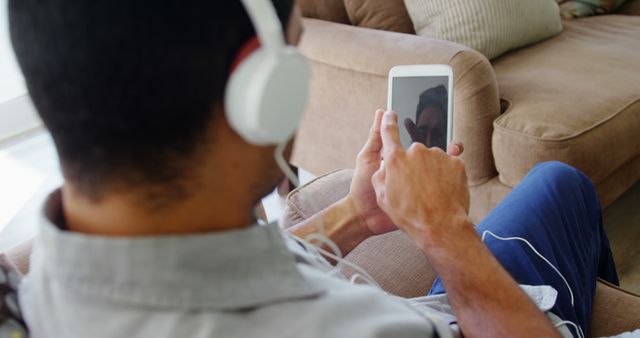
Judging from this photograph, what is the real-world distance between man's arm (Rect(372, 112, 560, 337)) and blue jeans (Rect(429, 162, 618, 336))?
109mm

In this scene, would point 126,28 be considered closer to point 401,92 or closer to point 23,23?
point 23,23

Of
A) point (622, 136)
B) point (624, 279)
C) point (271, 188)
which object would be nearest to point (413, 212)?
point (271, 188)

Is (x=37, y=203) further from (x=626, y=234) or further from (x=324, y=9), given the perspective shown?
(x=626, y=234)

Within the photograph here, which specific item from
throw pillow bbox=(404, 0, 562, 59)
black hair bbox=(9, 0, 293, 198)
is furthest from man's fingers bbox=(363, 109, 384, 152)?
throw pillow bbox=(404, 0, 562, 59)

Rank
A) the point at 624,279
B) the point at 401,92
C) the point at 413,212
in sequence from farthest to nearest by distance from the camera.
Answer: the point at 624,279, the point at 401,92, the point at 413,212

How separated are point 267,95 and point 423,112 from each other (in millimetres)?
704

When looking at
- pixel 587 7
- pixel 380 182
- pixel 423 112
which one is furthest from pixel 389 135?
pixel 587 7

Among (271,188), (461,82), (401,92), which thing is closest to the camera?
(271,188)

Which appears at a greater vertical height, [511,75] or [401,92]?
[401,92]

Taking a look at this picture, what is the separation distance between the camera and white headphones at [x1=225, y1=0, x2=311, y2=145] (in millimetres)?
416

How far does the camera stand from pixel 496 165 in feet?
4.64

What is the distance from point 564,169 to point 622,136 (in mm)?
426

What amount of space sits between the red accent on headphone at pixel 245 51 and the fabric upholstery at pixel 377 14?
1303 millimetres

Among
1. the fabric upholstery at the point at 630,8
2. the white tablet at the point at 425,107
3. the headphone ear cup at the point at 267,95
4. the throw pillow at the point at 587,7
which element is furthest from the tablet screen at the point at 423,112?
the fabric upholstery at the point at 630,8
